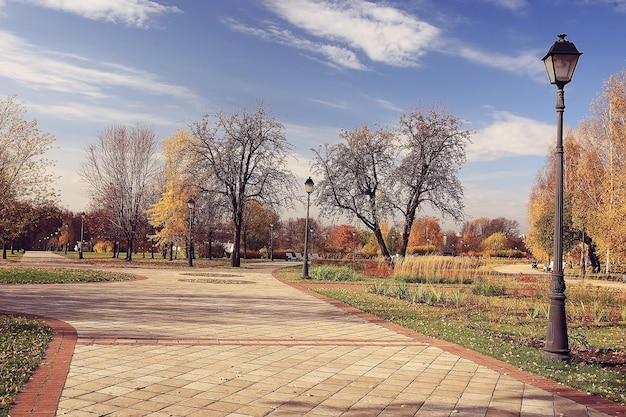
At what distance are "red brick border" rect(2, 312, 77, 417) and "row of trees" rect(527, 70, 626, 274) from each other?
2472cm

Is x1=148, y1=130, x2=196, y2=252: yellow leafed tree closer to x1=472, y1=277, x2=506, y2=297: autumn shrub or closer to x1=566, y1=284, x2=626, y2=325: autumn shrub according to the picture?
x1=472, y1=277, x2=506, y2=297: autumn shrub

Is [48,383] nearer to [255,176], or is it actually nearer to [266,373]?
[266,373]

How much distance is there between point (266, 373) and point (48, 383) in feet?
7.29

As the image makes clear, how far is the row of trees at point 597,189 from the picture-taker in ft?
83.1

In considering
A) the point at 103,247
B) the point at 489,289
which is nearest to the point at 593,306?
the point at 489,289

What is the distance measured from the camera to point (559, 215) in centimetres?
693

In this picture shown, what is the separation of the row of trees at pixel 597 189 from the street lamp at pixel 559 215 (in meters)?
19.9

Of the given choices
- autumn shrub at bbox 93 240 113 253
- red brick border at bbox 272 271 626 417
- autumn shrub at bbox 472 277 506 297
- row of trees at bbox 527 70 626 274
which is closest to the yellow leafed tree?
autumn shrub at bbox 472 277 506 297

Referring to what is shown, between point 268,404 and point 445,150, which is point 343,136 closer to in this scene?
point 445,150

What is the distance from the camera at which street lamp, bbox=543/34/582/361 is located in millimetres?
6652

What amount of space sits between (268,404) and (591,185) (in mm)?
34974

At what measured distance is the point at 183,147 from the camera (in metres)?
36.0

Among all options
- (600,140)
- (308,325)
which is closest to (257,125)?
(600,140)

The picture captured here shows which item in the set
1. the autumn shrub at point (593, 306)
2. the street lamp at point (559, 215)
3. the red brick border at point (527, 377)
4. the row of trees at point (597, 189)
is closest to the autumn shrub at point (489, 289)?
the autumn shrub at point (593, 306)
